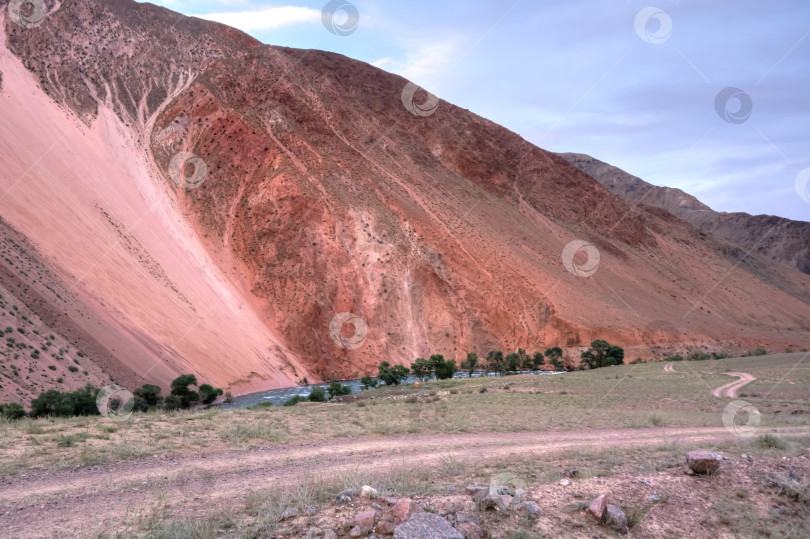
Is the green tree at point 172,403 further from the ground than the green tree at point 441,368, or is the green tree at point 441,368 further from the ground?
the green tree at point 441,368

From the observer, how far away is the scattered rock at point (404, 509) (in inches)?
210

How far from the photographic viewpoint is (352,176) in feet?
188

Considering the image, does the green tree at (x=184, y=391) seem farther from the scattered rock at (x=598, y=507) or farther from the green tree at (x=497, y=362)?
the green tree at (x=497, y=362)

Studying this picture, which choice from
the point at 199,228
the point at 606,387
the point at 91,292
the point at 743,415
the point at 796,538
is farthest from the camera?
the point at 199,228

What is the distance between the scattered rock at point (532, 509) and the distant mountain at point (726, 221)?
367ft

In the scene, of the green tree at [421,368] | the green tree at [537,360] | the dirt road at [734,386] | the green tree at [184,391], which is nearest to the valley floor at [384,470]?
the dirt road at [734,386]

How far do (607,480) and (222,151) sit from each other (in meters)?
54.2

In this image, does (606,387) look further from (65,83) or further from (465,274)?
(65,83)

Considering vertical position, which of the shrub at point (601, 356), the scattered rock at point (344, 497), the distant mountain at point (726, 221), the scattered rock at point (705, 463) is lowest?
the scattered rock at point (344, 497)

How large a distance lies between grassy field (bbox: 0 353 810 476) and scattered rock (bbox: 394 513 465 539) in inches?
241

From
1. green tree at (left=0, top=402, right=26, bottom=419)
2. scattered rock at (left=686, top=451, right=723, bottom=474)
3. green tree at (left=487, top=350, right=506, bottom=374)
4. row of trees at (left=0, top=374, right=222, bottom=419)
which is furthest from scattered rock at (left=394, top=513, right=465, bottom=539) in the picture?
green tree at (left=487, top=350, right=506, bottom=374)

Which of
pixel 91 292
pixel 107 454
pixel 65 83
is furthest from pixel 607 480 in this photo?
pixel 65 83

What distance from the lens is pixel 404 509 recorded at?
5422 mm

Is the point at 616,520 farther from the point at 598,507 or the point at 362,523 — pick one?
the point at 362,523
